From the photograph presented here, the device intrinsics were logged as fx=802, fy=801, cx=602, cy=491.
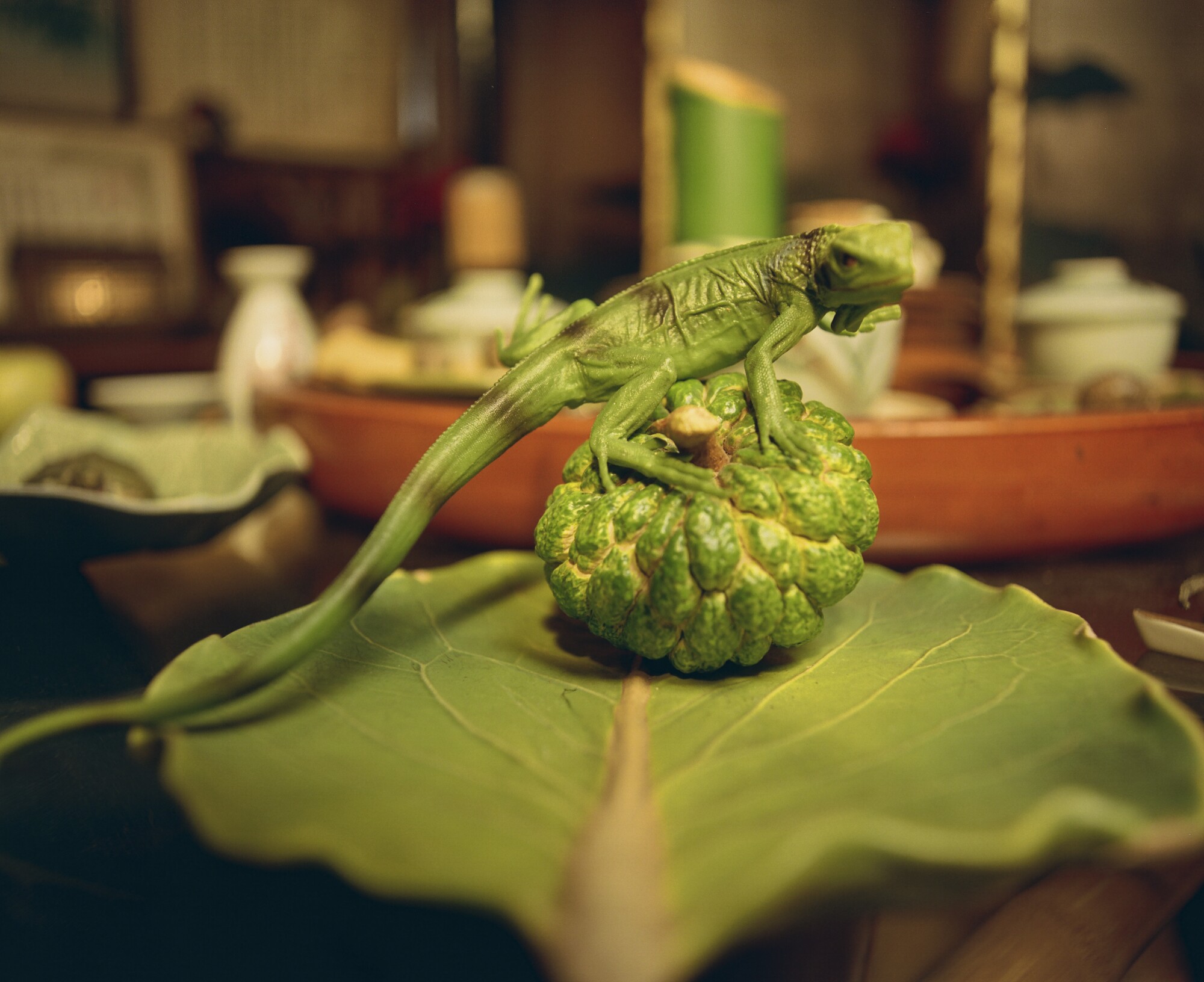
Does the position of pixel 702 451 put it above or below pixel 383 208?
below

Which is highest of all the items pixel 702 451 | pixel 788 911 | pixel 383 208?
pixel 383 208

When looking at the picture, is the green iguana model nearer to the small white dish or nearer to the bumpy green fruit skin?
the bumpy green fruit skin

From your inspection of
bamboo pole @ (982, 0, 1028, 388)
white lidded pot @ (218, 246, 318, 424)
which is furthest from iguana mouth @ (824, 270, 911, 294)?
bamboo pole @ (982, 0, 1028, 388)

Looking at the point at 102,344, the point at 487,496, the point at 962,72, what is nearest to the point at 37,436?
the point at 487,496

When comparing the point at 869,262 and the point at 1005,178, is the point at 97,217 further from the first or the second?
the point at 869,262

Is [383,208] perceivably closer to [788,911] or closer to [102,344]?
[102,344]

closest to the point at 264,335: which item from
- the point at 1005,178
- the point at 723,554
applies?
the point at 723,554
